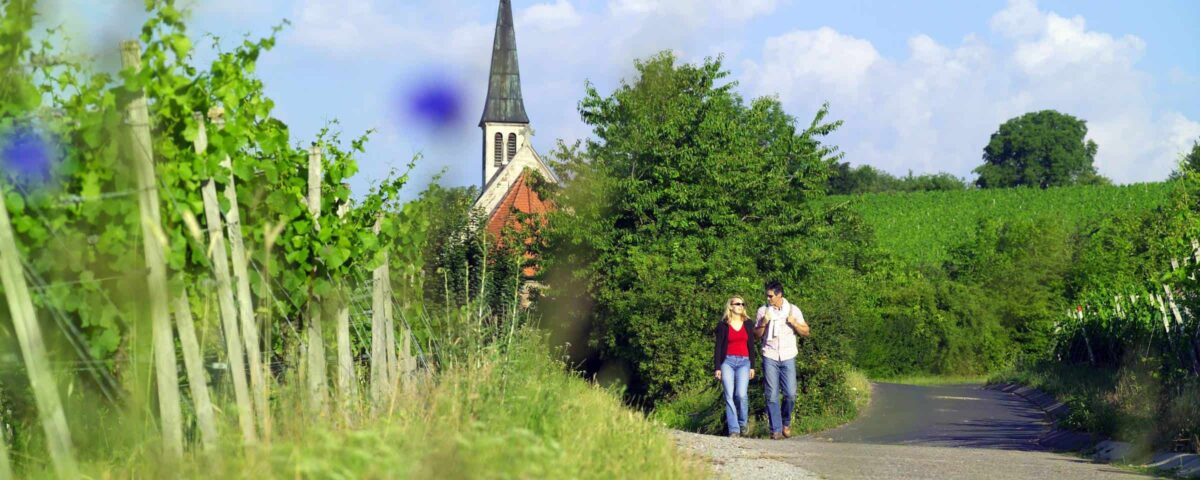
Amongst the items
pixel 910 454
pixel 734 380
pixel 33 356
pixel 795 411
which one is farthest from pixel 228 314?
pixel 795 411

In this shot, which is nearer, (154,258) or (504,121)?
(154,258)

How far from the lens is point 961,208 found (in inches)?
3725

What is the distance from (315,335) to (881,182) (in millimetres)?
133600

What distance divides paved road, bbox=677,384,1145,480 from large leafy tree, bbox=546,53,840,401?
12.6m

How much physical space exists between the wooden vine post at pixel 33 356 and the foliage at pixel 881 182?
121 meters

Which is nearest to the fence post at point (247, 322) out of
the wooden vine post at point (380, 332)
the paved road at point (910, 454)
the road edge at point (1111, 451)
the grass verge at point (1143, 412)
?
the wooden vine post at point (380, 332)

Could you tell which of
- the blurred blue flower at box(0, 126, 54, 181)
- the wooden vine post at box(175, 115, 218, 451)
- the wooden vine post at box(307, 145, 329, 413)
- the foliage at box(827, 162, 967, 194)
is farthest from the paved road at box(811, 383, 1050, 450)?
the foliage at box(827, 162, 967, 194)

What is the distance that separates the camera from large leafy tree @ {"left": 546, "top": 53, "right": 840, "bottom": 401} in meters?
36.0

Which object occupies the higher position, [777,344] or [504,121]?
[504,121]

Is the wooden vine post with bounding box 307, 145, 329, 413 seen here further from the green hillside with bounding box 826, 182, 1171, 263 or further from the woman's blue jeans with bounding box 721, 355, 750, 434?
the green hillside with bounding box 826, 182, 1171, 263

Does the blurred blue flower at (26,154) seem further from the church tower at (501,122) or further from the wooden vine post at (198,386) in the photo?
the church tower at (501,122)

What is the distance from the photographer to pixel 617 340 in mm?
31734

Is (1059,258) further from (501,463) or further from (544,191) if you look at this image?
(501,463)

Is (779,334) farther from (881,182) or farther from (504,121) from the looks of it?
(881,182)
